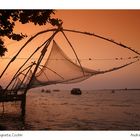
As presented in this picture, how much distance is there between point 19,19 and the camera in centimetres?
432

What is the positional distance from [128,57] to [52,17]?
3.56ft

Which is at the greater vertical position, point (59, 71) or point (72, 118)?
point (59, 71)

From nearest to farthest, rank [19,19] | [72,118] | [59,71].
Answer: [19,19] → [59,71] → [72,118]

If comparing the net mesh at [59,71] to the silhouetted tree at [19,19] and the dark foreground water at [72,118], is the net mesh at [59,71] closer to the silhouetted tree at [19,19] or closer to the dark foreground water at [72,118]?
the silhouetted tree at [19,19]

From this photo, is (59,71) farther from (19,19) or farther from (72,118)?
(72,118)

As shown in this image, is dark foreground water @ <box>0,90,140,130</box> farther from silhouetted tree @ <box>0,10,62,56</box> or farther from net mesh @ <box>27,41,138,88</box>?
silhouetted tree @ <box>0,10,62,56</box>

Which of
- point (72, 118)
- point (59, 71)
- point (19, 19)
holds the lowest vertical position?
point (72, 118)

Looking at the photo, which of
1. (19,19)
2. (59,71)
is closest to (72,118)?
(59,71)

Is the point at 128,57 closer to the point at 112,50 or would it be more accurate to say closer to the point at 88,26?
the point at 112,50

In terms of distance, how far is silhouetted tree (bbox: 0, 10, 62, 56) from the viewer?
13.8 feet

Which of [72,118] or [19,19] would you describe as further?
[72,118]

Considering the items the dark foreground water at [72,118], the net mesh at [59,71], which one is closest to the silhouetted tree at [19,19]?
the net mesh at [59,71]
